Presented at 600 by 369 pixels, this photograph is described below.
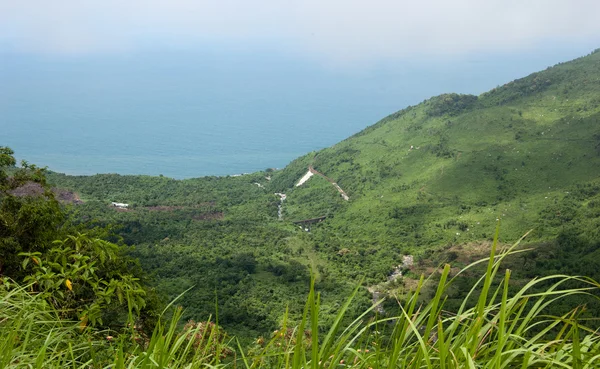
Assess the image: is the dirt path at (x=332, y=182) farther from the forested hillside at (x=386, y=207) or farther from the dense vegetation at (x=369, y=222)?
the dense vegetation at (x=369, y=222)

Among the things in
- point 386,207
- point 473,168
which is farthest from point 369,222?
point 473,168

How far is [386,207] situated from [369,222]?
6.85 ft

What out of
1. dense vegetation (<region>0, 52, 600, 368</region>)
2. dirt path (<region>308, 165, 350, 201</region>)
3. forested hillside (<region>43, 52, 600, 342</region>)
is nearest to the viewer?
dense vegetation (<region>0, 52, 600, 368</region>)

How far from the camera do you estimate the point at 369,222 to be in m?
36.3

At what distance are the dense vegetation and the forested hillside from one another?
0.50ft

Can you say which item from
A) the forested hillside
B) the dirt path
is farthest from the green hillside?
the dirt path

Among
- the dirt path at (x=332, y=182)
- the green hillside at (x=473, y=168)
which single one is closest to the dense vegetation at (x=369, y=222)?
the green hillside at (x=473, y=168)

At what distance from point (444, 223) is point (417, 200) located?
15.7 feet

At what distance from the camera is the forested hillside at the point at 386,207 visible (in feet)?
75.4

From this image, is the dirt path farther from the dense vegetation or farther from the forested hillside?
the dense vegetation

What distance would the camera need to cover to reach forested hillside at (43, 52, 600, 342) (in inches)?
905

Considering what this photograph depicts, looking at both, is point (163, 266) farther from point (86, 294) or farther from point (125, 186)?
point (125, 186)

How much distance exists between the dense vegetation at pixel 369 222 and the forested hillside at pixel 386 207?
15 cm

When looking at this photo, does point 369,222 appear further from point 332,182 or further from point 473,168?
point 332,182
